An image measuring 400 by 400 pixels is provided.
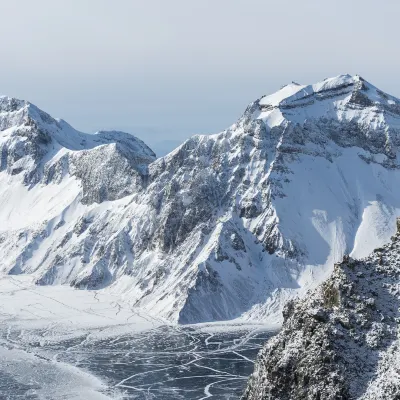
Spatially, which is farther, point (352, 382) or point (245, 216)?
point (245, 216)

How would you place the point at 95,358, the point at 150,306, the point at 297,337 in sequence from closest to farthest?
the point at 297,337, the point at 95,358, the point at 150,306

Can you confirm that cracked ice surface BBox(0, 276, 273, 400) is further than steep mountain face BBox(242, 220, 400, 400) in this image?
Yes

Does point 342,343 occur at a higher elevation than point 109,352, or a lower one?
higher

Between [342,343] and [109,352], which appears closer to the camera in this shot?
[342,343]

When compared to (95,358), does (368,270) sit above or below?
above

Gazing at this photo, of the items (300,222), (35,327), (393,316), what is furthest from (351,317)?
(300,222)

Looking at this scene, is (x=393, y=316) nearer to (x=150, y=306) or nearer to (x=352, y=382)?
(x=352, y=382)
